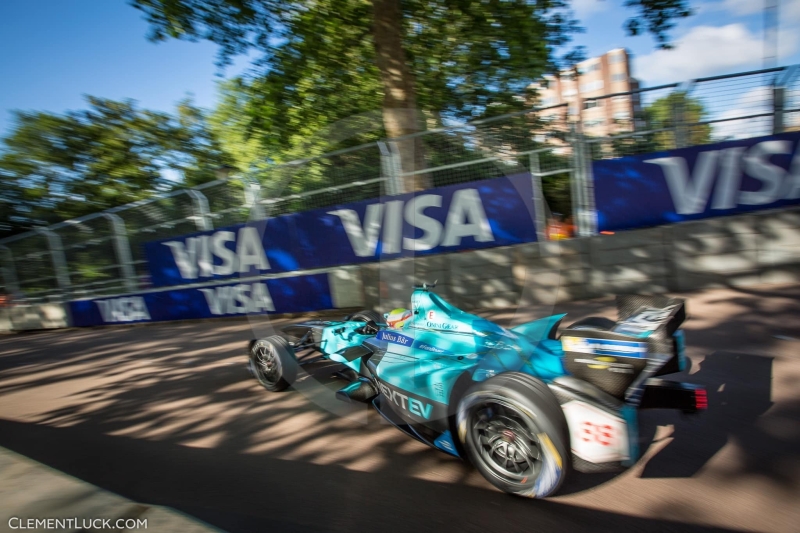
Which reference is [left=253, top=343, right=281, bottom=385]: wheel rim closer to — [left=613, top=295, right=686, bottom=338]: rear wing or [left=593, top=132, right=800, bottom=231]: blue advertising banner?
[left=613, top=295, right=686, bottom=338]: rear wing

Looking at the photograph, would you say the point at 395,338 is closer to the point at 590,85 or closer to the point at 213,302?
the point at 213,302

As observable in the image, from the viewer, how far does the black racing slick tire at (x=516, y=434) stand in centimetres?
233

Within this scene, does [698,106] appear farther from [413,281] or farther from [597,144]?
[413,281]

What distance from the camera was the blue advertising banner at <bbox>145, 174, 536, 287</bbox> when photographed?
7086 millimetres

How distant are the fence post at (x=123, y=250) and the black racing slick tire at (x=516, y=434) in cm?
1000

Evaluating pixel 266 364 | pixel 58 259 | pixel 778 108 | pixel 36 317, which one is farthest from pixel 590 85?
pixel 266 364

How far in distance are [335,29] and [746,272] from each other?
9.76m

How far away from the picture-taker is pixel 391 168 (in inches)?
308

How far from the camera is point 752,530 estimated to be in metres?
2.07

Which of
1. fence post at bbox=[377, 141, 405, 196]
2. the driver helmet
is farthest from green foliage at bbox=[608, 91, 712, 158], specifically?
the driver helmet

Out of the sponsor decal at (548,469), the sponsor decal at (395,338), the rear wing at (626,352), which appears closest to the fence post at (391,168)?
the sponsor decal at (395,338)

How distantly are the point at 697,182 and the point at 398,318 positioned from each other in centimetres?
497

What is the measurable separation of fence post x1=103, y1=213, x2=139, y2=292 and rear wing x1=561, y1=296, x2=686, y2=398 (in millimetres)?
10353

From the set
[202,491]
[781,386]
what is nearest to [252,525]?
[202,491]
